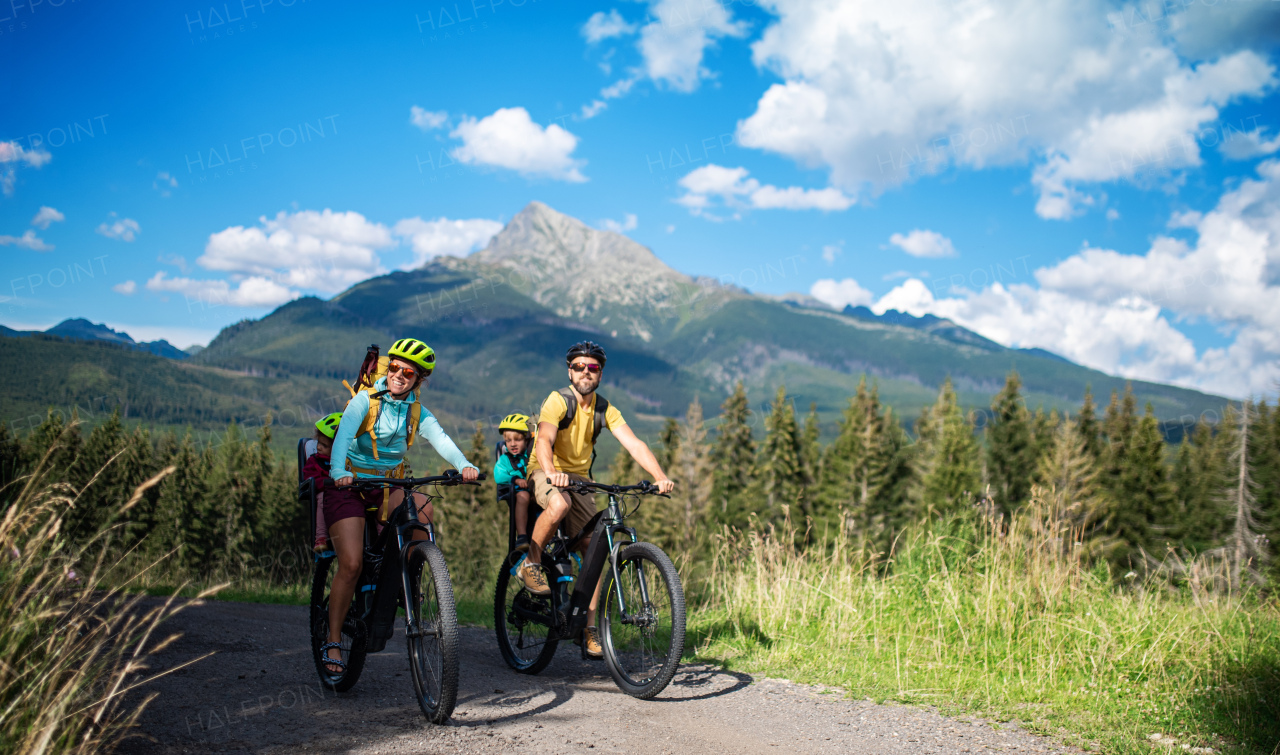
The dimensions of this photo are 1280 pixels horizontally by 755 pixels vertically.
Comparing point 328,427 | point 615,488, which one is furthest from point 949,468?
point 328,427

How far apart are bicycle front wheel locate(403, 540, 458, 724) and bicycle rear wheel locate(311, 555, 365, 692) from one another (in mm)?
528

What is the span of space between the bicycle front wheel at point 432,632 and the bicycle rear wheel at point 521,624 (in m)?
1.41

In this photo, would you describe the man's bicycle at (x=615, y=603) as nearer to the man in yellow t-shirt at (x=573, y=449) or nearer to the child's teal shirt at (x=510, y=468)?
the man in yellow t-shirt at (x=573, y=449)

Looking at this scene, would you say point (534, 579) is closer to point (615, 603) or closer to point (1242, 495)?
point (615, 603)

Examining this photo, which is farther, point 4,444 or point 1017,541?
point 4,444

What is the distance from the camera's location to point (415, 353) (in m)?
5.28

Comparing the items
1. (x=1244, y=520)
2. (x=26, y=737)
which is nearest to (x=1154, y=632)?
(x=26, y=737)

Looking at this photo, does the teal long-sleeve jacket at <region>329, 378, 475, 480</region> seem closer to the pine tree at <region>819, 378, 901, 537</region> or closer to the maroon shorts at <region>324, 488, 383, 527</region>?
the maroon shorts at <region>324, 488, 383, 527</region>

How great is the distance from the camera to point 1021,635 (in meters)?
5.84

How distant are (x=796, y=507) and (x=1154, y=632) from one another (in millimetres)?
→ 38470

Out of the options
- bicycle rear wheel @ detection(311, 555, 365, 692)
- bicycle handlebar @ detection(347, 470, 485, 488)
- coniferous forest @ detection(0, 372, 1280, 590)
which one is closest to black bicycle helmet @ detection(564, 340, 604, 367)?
bicycle handlebar @ detection(347, 470, 485, 488)

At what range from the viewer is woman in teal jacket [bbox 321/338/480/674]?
5027 mm

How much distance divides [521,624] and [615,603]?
1.23 metres

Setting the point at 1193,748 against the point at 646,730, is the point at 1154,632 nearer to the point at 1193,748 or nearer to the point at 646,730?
the point at 1193,748
